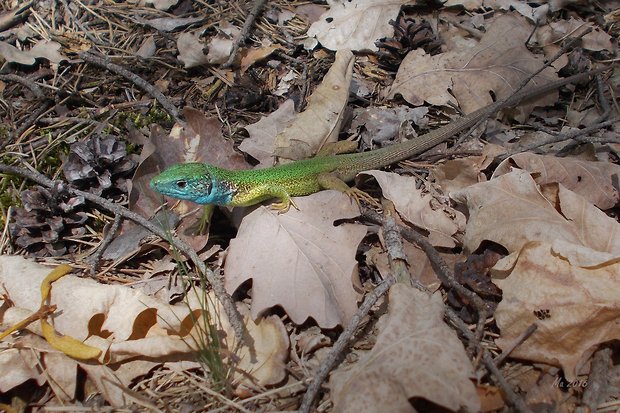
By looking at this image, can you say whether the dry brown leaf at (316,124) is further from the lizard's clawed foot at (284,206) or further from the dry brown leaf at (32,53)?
the dry brown leaf at (32,53)

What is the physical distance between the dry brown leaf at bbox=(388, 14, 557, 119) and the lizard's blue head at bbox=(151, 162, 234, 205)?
1758 millimetres

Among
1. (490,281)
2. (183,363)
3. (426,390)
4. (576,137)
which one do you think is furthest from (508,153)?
(183,363)

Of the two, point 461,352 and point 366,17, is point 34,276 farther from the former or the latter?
point 366,17

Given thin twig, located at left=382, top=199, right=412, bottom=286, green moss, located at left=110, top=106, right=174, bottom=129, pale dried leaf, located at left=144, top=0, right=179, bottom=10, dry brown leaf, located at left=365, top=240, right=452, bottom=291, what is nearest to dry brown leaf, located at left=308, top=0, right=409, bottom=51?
pale dried leaf, located at left=144, top=0, right=179, bottom=10

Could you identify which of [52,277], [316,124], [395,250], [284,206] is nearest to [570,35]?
[316,124]

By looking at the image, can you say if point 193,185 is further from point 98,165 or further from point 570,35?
point 570,35

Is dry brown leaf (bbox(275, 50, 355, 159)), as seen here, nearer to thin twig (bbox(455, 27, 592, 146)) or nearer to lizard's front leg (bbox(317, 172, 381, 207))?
lizard's front leg (bbox(317, 172, 381, 207))

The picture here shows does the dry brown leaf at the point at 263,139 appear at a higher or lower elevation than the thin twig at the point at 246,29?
lower

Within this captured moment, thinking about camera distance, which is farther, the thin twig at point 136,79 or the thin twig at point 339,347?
the thin twig at point 136,79

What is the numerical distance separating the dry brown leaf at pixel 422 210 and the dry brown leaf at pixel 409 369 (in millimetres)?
631

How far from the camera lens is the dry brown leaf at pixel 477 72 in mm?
3990

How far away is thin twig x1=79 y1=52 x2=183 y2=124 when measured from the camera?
401 cm

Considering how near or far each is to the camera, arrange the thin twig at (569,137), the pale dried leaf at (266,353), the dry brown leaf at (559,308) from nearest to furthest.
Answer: the dry brown leaf at (559,308) < the pale dried leaf at (266,353) < the thin twig at (569,137)

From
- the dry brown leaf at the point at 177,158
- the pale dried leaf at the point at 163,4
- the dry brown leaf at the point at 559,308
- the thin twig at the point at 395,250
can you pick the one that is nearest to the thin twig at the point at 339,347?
the thin twig at the point at 395,250
